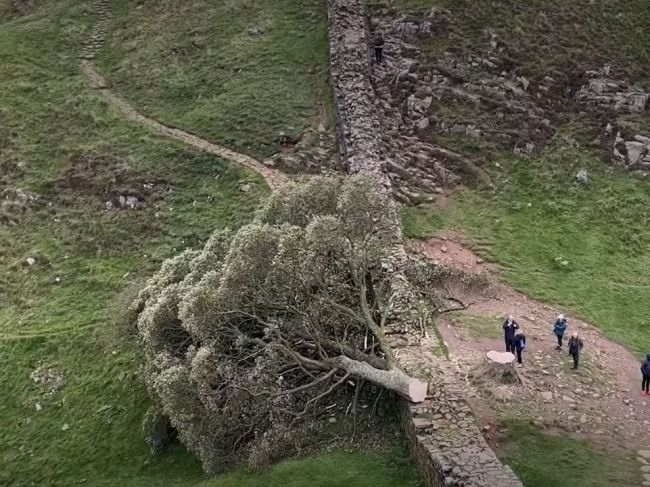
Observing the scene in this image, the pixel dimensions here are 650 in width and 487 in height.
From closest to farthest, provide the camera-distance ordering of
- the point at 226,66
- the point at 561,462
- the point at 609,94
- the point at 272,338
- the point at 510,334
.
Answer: the point at 561,462
the point at 272,338
the point at 510,334
the point at 609,94
the point at 226,66

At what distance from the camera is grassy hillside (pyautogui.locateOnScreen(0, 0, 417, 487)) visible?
25247 mm

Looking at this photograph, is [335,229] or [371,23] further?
[371,23]

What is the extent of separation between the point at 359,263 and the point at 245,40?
3064 centimetres

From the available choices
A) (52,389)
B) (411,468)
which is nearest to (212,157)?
(52,389)

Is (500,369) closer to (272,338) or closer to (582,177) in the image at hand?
(272,338)

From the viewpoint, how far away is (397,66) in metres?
42.8

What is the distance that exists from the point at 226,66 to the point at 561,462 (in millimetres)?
35445

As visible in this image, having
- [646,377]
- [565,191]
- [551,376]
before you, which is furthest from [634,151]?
[551,376]

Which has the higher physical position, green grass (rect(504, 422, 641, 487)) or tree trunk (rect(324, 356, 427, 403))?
tree trunk (rect(324, 356, 427, 403))

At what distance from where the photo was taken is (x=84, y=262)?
34250 mm

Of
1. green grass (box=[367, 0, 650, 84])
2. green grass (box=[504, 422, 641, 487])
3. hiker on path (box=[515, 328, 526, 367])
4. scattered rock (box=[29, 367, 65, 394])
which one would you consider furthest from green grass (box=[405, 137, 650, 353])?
scattered rock (box=[29, 367, 65, 394])

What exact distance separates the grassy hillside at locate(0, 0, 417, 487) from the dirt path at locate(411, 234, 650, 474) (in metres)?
4.54

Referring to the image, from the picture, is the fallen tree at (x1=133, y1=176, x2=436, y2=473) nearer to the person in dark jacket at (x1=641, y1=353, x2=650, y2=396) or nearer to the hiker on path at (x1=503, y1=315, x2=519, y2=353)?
the hiker on path at (x1=503, y1=315, x2=519, y2=353)

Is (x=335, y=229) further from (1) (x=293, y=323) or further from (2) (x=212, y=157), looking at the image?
(2) (x=212, y=157)
